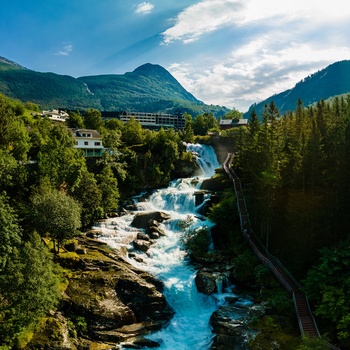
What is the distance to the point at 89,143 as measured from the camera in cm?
7000

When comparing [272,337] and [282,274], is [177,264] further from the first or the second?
[272,337]

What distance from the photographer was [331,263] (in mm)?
30734

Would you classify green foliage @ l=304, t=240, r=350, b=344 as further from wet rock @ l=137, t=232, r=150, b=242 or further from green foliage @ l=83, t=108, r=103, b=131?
green foliage @ l=83, t=108, r=103, b=131

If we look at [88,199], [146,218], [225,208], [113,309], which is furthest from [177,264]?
[88,199]

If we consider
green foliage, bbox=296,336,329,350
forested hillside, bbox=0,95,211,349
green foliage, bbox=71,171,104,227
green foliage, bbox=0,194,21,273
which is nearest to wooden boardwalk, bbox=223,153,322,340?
green foliage, bbox=296,336,329,350

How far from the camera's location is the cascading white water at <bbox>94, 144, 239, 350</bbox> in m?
31.8

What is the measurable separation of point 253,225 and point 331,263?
58.8ft

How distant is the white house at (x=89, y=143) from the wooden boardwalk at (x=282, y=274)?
31353mm

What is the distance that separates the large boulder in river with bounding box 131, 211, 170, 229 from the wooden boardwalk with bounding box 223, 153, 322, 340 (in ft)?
42.0

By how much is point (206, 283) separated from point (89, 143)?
4431cm

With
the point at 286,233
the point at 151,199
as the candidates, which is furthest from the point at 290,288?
the point at 151,199

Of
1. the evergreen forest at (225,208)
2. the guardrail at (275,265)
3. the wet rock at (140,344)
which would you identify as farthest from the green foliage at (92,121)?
the wet rock at (140,344)

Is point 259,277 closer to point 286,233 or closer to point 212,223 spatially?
point 286,233

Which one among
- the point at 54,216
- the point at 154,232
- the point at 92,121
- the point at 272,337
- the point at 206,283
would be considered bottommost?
the point at 272,337
